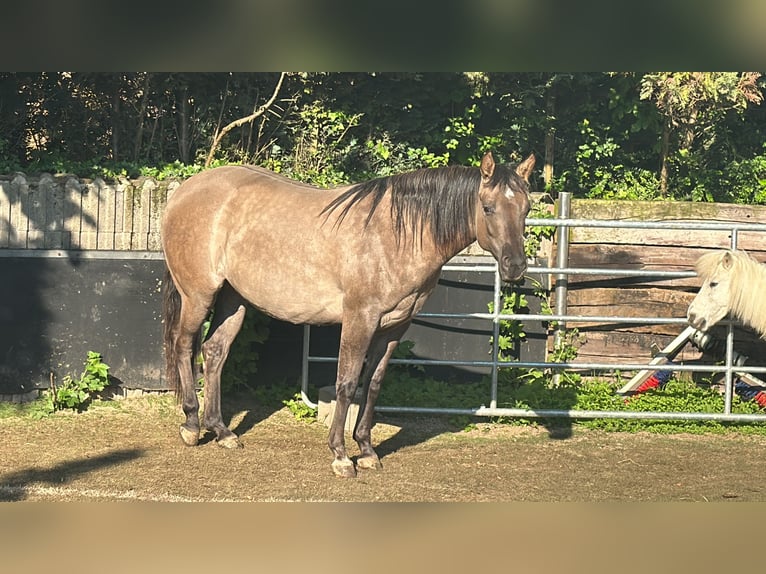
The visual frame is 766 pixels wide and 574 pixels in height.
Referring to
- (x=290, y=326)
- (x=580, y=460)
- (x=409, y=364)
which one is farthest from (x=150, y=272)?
(x=580, y=460)

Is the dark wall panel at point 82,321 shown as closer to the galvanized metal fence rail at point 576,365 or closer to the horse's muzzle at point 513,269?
the galvanized metal fence rail at point 576,365

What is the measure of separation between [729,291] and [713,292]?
0.11 meters

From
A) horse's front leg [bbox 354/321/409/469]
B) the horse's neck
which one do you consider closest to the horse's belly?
horse's front leg [bbox 354/321/409/469]

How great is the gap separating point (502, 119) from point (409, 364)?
3.98m

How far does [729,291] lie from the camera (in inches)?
245

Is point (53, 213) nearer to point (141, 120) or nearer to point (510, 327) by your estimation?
point (141, 120)

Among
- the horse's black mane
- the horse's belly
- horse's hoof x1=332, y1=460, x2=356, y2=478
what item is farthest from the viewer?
the horse's belly

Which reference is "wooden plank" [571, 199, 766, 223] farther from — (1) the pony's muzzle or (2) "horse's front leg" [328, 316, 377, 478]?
(2) "horse's front leg" [328, 316, 377, 478]

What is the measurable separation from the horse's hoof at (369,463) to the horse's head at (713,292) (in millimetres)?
2460

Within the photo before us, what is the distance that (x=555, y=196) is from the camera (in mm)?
10094

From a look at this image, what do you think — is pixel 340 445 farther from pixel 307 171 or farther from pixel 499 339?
pixel 307 171

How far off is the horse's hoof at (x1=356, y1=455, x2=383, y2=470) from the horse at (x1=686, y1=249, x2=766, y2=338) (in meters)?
2.46

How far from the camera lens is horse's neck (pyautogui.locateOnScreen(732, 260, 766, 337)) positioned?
20.2 feet

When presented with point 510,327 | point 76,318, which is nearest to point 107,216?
point 76,318
